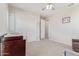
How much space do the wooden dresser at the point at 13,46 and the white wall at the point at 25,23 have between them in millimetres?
691

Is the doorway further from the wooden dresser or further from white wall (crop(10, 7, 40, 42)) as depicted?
the wooden dresser

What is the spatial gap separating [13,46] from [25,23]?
3.04 ft

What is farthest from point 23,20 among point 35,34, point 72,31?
point 72,31

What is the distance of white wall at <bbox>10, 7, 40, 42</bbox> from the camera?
2.28 m

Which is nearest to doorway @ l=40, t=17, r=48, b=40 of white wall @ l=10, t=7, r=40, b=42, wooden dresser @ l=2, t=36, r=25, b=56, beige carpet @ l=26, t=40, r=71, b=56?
white wall @ l=10, t=7, r=40, b=42

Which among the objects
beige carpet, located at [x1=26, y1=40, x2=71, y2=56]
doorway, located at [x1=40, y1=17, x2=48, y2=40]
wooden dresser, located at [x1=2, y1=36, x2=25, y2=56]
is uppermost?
doorway, located at [x1=40, y1=17, x2=48, y2=40]

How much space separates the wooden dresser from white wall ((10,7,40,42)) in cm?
69

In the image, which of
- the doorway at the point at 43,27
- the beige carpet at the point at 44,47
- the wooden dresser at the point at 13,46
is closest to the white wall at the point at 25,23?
the doorway at the point at 43,27

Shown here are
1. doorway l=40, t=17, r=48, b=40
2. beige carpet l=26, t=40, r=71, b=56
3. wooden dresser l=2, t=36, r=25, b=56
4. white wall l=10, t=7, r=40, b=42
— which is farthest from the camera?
beige carpet l=26, t=40, r=71, b=56

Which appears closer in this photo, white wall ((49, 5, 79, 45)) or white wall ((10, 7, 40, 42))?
white wall ((10, 7, 40, 42))

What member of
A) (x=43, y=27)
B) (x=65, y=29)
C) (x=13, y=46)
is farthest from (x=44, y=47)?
(x=13, y=46)

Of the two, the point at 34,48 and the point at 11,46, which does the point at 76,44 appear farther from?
the point at 11,46

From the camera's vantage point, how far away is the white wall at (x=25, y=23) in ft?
7.49

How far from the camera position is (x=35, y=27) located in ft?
8.52
